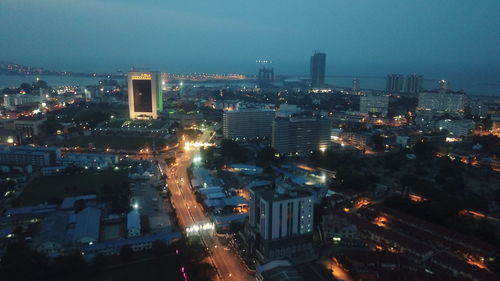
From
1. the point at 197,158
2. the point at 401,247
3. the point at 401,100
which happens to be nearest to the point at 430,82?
the point at 401,100

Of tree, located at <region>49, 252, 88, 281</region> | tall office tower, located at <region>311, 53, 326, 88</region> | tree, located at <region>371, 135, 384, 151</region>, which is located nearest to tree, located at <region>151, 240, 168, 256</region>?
tree, located at <region>49, 252, 88, 281</region>

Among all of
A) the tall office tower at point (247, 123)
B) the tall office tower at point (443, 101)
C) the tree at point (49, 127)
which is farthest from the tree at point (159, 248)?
the tall office tower at point (443, 101)

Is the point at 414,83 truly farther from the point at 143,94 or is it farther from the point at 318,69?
the point at 143,94

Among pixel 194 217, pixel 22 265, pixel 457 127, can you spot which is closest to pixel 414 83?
pixel 457 127

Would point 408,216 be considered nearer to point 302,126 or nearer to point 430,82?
point 302,126

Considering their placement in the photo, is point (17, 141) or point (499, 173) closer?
point (499, 173)

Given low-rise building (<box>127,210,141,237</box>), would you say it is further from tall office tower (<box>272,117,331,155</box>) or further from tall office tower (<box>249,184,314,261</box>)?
tall office tower (<box>272,117,331,155</box>)
